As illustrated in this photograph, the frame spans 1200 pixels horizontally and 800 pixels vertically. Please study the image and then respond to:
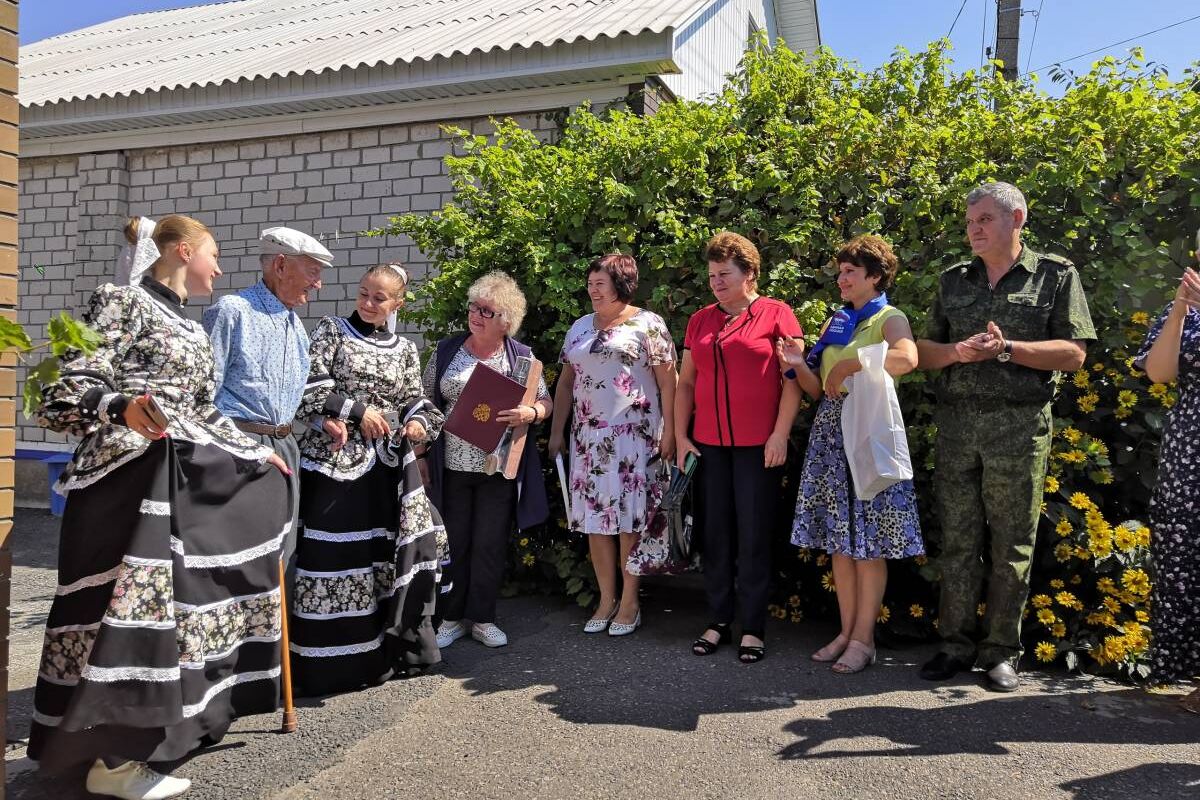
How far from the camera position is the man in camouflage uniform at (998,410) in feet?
12.3

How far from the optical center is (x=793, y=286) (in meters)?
4.66

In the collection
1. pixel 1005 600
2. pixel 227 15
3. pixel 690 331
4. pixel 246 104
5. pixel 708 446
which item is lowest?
pixel 1005 600

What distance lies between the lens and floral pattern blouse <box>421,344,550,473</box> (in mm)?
4469

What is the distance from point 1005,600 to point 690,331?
189 cm

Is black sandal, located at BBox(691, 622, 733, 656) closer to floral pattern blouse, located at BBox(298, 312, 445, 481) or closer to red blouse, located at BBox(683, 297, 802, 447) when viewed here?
red blouse, located at BBox(683, 297, 802, 447)

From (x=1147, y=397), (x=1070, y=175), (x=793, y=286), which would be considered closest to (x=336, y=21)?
(x=793, y=286)

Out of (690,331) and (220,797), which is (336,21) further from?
(220,797)

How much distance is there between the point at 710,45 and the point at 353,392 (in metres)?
6.93

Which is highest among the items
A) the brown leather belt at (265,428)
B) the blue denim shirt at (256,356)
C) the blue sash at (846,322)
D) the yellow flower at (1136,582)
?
the blue sash at (846,322)

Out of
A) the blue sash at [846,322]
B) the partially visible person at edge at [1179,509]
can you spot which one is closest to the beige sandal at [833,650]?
the partially visible person at edge at [1179,509]

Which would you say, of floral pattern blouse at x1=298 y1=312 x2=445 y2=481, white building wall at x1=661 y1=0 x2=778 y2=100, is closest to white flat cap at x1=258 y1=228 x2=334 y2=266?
floral pattern blouse at x1=298 y1=312 x2=445 y2=481

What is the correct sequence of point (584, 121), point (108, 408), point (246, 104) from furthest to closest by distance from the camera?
point (246, 104) < point (584, 121) < point (108, 408)

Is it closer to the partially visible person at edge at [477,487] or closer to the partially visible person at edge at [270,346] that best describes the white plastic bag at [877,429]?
the partially visible person at edge at [477,487]

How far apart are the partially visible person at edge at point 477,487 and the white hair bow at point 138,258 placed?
1.67 m
